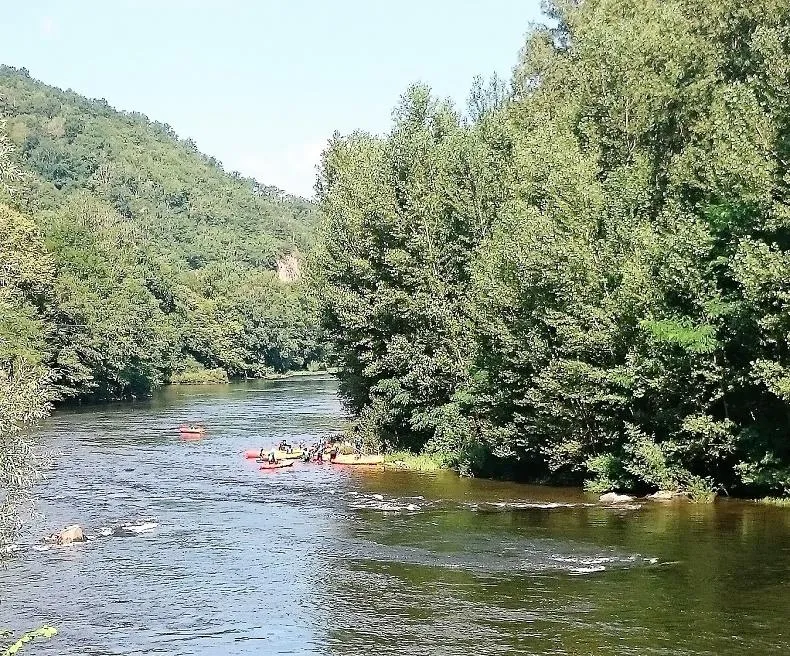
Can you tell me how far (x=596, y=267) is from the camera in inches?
1583

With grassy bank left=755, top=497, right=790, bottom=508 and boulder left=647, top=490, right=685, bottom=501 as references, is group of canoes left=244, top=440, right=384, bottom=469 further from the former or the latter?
grassy bank left=755, top=497, right=790, bottom=508

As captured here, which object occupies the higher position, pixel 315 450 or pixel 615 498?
pixel 315 450

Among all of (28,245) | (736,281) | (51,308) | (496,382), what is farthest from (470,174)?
(51,308)

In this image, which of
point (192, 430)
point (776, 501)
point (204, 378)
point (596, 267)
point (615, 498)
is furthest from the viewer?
point (204, 378)

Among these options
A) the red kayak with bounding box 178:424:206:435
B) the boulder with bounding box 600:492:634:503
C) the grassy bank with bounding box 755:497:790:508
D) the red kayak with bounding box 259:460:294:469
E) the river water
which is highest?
the red kayak with bounding box 178:424:206:435

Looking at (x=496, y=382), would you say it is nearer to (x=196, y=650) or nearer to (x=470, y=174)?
(x=470, y=174)

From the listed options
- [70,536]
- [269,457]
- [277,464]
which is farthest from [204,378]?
[70,536]

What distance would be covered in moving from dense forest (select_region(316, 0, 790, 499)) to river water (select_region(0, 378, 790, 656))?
2.90 m

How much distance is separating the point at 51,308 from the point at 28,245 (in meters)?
8.17

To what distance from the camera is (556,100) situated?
5603 cm

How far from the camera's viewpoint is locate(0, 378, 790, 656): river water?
74.8 feet

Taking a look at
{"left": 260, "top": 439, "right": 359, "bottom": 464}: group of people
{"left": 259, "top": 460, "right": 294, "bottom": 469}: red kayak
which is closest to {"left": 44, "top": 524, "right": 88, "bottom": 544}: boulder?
{"left": 259, "top": 460, "right": 294, "bottom": 469}: red kayak

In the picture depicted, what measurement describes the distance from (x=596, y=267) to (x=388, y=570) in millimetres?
16885

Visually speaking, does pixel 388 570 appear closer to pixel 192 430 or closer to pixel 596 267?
pixel 596 267
